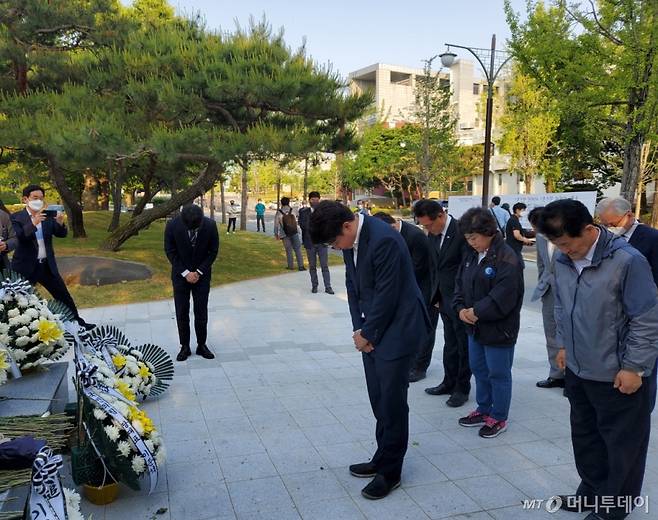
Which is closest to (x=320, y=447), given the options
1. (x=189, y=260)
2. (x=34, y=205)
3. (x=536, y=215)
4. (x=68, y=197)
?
(x=536, y=215)

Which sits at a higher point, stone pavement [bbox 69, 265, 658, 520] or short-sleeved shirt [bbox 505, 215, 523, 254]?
short-sleeved shirt [bbox 505, 215, 523, 254]

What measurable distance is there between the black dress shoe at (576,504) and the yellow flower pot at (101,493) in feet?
8.29

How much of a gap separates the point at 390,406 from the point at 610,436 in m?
1.10

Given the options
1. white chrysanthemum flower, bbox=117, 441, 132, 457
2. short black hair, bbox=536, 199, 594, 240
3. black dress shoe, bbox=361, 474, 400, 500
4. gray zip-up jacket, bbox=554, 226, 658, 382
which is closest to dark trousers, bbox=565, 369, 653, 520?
gray zip-up jacket, bbox=554, 226, 658, 382

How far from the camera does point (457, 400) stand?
175 inches

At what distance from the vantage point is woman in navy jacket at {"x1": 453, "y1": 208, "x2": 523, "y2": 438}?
3598 millimetres

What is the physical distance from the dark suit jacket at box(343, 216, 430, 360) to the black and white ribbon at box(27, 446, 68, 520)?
5.21 ft

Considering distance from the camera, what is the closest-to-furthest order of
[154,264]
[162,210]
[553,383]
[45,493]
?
[45,493], [553,383], [154,264], [162,210]

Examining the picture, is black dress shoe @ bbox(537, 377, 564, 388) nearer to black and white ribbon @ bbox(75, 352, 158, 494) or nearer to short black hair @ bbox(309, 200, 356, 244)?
short black hair @ bbox(309, 200, 356, 244)

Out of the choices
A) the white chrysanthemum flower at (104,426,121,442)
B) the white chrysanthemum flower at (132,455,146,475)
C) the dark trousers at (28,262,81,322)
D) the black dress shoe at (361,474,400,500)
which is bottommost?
the black dress shoe at (361,474,400,500)

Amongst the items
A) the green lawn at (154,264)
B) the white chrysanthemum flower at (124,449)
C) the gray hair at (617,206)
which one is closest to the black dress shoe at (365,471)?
the white chrysanthemum flower at (124,449)

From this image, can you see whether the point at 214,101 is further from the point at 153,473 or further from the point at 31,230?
the point at 153,473

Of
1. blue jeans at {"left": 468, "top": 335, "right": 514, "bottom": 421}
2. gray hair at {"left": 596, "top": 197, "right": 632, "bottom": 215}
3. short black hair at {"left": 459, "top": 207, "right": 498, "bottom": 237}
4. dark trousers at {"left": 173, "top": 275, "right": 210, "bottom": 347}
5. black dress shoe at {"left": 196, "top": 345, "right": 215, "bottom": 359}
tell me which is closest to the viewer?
short black hair at {"left": 459, "top": 207, "right": 498, "bottom": 237}

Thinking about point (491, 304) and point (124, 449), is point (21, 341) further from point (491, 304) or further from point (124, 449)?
point (491, 304)
